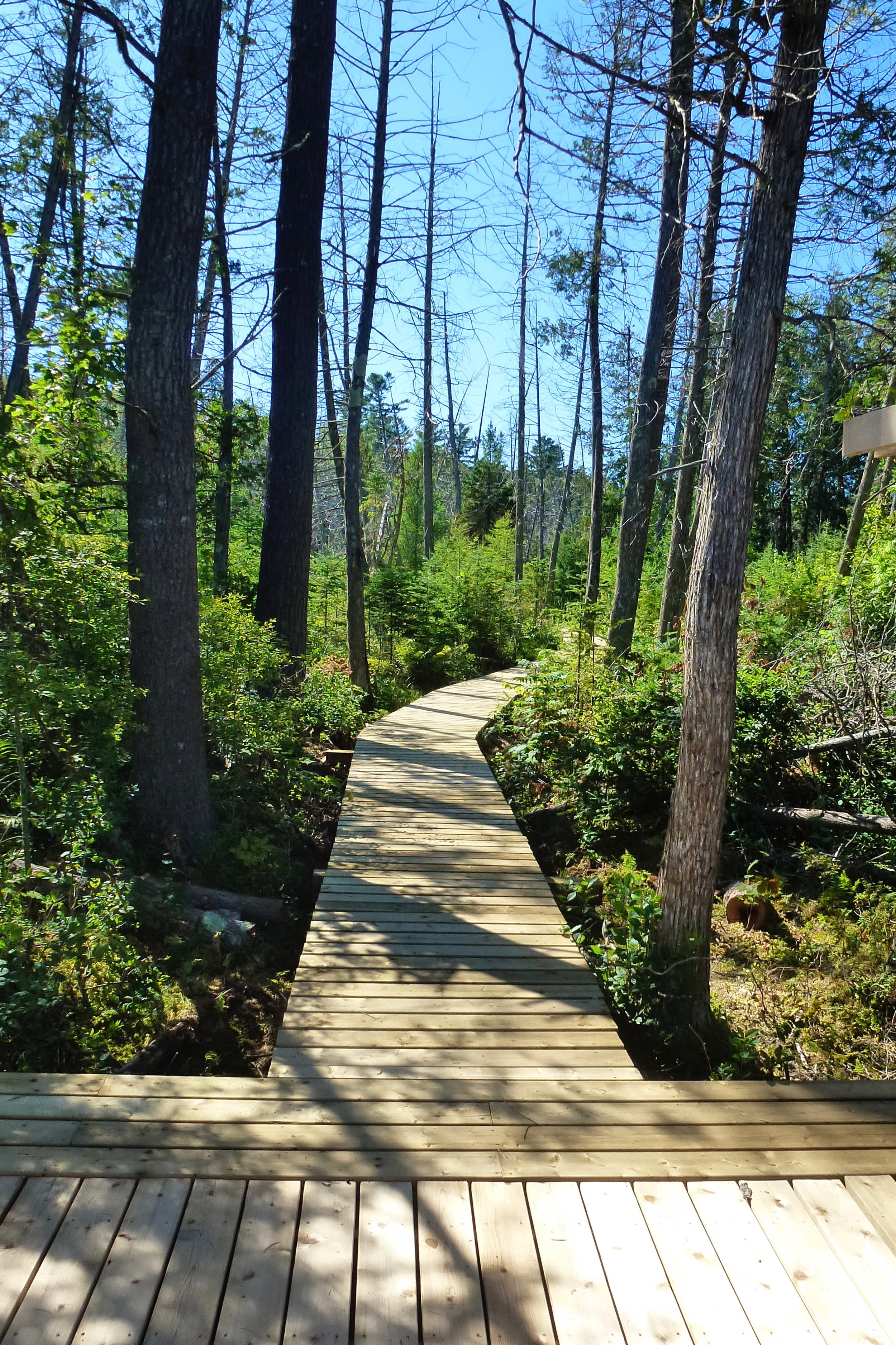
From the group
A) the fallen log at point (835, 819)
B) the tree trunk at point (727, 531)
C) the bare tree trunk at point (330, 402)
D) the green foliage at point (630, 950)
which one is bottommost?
the green foliage at point (630, 950)

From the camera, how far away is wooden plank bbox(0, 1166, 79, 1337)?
6.16ft

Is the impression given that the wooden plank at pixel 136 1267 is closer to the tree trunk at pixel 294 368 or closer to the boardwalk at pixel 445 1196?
the boardwalk at pixel 445 1196

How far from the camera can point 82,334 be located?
4.73 meters

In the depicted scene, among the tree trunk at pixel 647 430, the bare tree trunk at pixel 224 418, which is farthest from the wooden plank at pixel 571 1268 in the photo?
the bare tree trunk at pixel 224 418

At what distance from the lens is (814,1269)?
2.05 m

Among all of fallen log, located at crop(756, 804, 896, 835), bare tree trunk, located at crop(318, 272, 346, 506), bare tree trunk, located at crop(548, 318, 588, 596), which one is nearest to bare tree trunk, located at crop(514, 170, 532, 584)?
bare tree trunk, located at crop(548, 318, 588, 596)

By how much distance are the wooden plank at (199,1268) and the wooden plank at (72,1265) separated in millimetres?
179

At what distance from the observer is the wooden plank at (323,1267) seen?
1823 millimetres

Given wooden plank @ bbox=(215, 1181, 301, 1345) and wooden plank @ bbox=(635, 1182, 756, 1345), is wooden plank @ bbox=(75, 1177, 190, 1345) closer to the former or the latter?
wooden plank @ bbox=(215, 1181, 301, 1345)

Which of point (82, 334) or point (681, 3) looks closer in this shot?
point (681, 3)

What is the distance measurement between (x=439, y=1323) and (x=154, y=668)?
393 cm

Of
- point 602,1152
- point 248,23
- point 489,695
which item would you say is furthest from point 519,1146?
point 248,23

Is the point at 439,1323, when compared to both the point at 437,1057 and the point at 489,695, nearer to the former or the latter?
the point at 437,1057

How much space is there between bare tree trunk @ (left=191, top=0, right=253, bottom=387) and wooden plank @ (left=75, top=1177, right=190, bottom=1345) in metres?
10.5
